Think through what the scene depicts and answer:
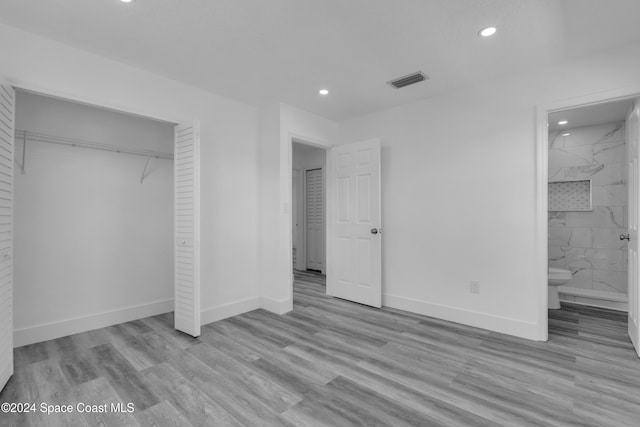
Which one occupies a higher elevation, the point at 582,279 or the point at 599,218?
the point at 599,218

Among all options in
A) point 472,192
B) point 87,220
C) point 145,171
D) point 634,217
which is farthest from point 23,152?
point 634,217

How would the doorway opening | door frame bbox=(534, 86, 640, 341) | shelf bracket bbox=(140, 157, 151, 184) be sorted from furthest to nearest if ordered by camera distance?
the doorway opening → shelf bracket bbox=(140, 157, 151, 184) → door frame bbox=(534, 86, 640, 341)

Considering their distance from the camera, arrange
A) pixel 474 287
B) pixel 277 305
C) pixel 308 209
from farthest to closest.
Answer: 1. pixel 308 209
2. pixel 277 305
3. pixel 474 287

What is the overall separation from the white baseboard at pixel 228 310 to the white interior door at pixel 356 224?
1.13 m

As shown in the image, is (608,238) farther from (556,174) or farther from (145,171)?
(145,171)

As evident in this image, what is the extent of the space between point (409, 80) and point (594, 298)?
3583 millimetres

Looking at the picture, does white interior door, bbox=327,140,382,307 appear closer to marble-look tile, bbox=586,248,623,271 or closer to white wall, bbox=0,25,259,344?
white wall, bbox=0,25,259,344

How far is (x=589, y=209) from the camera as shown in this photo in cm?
411

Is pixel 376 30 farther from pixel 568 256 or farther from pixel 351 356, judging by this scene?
pixel 568 256

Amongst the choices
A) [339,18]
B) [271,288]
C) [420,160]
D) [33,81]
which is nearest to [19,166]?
[33,81]

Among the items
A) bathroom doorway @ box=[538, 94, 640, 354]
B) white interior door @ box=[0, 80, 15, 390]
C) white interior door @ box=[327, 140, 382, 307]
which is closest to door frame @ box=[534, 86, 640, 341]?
bathroom doorway @ box=[538, 94, 640, 354]

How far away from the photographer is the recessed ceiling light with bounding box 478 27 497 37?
7.41 ft

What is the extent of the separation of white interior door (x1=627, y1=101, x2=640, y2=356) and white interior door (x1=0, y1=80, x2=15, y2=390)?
4.64 meters

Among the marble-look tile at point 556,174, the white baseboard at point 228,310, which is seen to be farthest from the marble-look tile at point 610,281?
the white baseboard at point 228,310
